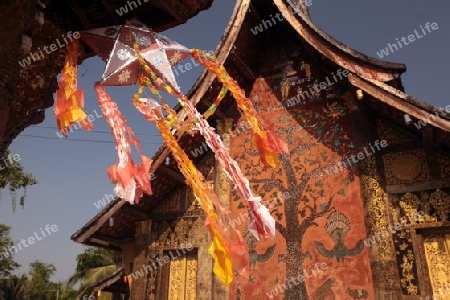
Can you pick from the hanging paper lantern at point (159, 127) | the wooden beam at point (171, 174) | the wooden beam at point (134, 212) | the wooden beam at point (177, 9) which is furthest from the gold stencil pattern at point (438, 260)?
the wooden beam at point (134, 212)

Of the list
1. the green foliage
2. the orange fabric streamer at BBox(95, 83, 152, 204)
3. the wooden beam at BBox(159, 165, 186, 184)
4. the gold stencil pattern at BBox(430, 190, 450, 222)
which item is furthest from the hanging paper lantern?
the green foliage

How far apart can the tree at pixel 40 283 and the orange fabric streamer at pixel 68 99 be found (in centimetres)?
2746

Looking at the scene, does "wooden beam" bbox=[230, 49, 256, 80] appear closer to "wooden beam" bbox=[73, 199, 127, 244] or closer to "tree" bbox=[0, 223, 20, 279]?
"wooden beam" bbox=[73, 199, 127, 244]

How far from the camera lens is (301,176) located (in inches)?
240

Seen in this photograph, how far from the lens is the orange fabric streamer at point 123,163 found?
369 cm

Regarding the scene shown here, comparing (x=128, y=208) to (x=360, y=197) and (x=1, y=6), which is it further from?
(x=1, y=6)

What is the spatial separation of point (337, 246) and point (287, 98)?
2.79 m

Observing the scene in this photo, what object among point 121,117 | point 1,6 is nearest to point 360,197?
point 121,117

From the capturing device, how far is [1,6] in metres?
1.95

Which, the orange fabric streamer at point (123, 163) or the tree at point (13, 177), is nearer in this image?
the orange fabric streamer at point (123, 163)

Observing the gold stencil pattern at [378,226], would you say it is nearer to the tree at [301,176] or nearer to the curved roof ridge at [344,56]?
the tree at [301,176]

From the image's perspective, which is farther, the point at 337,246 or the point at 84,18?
the point at 337,246

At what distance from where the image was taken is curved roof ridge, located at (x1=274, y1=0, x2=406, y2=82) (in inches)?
218

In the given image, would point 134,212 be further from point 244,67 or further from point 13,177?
point 13,177
